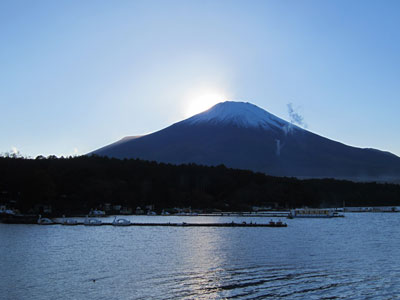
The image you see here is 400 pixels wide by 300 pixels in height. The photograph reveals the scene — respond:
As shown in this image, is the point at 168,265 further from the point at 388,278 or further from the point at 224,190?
the point at 224,190

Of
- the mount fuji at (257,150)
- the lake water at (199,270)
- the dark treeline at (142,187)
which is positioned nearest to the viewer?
the lake water at (199,270)

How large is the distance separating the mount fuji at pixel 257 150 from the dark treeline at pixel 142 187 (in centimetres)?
2672

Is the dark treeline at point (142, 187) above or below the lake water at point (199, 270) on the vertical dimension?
above

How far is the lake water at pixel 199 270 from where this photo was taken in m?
16.0

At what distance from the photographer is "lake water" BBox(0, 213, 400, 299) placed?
16.0m

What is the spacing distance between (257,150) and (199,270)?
147m

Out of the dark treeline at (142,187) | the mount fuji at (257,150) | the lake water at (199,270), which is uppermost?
the mount fuji at (257,150)

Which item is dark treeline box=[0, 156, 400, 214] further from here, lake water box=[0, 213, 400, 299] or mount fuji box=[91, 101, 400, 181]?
lake water box=[0, 213, 400, 299]

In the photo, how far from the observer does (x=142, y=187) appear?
87375 mm

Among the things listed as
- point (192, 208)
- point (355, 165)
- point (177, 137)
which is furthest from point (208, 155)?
point (192, 208)

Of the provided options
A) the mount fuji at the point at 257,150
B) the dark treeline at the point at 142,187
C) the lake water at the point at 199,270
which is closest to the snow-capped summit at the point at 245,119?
the mount fuji at the point at 257,150

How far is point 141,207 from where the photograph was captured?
8631 cm

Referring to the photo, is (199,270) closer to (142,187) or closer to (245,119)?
(142,187)

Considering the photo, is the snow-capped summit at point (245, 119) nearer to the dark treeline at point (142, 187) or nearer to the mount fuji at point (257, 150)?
the mount fuji at point (257, 150)
